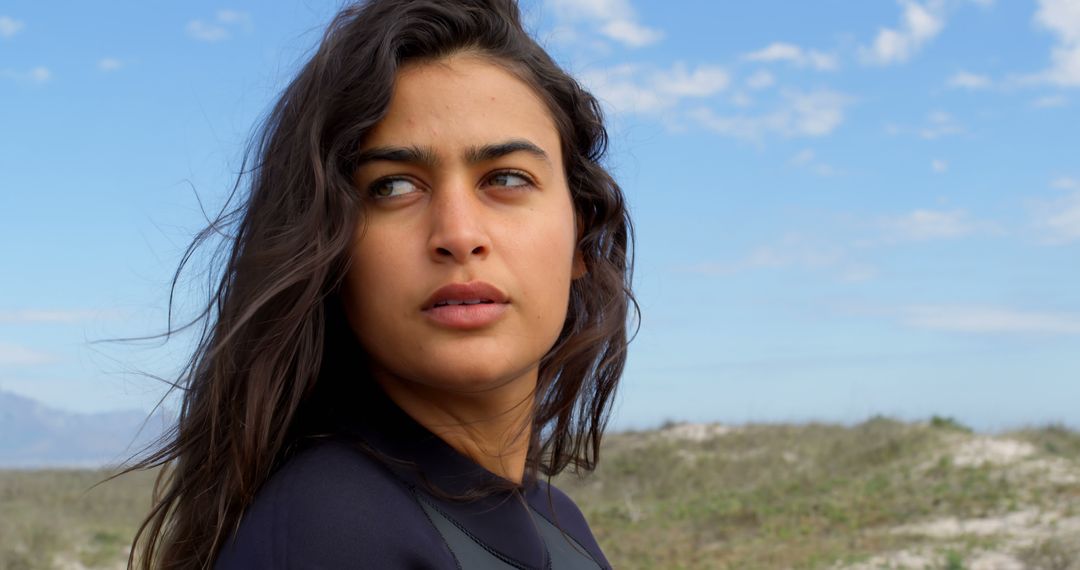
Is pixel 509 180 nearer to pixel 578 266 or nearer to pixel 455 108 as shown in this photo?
pixel 455 108

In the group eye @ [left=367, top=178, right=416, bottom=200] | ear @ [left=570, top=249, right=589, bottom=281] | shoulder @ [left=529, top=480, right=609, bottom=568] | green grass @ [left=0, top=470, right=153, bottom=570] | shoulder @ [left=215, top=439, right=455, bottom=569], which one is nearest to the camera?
shoulder @ [left=215, top=439, right=455, bottom=569]

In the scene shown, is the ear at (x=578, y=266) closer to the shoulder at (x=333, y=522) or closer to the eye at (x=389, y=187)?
the eye at (x=389, y=187)

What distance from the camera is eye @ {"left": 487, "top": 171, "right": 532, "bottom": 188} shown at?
172 cm

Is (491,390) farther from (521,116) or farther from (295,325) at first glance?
(521,116)

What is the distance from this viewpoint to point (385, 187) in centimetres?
167

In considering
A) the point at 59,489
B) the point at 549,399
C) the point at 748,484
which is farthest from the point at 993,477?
the point at 59,489

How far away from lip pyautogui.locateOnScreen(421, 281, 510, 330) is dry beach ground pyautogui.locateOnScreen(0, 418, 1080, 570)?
5823 millimetres

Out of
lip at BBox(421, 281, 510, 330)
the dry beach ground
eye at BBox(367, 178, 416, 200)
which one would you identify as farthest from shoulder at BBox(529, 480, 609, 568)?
the dry beach ground

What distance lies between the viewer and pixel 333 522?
4.50ft

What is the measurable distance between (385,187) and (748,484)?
16292 mm

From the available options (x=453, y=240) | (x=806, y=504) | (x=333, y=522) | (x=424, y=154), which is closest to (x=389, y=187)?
(x=424, y=154)

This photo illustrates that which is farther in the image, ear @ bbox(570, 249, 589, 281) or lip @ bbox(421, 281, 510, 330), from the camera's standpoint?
ear @ bbox(570, 249, 589, 281)

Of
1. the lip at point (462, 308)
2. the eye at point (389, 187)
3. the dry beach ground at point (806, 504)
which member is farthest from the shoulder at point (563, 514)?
the dry beach ground at point (806, 504)

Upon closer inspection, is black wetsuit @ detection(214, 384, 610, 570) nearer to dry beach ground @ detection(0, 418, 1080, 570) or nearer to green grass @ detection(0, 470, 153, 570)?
green grass @ detection(0, 470, 153, 570)
